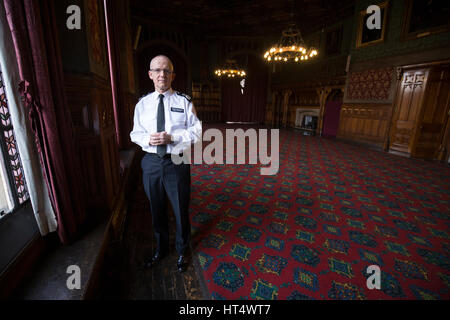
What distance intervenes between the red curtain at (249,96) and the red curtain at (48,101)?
43.3ft

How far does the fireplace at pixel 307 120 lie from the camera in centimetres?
1103

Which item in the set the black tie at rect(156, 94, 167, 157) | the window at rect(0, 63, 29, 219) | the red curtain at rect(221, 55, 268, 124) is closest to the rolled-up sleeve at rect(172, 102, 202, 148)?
the black tie at rect(156, 94, 167, 157)

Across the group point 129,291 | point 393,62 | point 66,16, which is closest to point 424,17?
point 393,62

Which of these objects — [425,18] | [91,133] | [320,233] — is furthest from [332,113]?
[91,133]

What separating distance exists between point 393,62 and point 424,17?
1.24 metres

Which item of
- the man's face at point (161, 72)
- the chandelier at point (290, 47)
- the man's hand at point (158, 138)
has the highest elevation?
the chandelier at point (290, 47)

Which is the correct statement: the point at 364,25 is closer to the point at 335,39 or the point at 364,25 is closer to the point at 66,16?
the point at 335,39

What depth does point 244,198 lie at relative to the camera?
339cm

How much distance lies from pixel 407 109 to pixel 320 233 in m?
6.50

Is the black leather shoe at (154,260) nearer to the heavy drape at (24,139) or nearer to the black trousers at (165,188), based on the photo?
the black trousers at (165,188)

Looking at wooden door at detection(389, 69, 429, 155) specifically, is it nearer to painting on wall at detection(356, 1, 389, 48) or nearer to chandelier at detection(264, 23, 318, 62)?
painting on wall at detection(356, 1, 389, 48)

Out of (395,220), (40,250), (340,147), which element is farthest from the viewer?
(340,147)

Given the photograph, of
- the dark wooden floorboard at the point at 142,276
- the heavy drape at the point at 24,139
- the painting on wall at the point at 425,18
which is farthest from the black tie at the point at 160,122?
the painting on wall at the point at 425,18

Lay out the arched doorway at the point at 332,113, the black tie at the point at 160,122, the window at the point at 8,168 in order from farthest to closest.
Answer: the arched doorway at the point at 332,113, the black tie at the point at 160,122, the window at the point at 8,168
